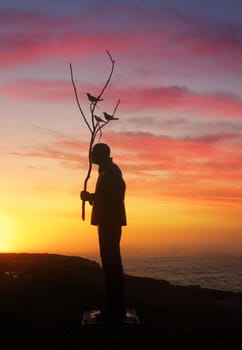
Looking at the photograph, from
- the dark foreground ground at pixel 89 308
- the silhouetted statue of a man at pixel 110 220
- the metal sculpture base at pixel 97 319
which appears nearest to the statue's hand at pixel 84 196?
the silhouetted statue of a man at pixel 110 220

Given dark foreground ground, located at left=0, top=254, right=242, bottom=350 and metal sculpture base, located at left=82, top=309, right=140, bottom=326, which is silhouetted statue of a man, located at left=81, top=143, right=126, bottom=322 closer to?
metal sculpture base, located at left=82, top=309, right=140, bottom=326

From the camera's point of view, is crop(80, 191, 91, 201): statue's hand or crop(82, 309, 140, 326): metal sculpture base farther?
crop(80, 191, 91, 201): statue's hand

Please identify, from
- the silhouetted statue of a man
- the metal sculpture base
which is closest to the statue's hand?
the silhouetted statue of a man

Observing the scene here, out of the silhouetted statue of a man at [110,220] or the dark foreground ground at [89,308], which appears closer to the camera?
the dark foreground ground at [89,308]

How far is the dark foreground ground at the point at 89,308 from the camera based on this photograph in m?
10.7

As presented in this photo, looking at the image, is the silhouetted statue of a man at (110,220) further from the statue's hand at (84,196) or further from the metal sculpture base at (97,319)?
the metal sculpture base at (97,319)

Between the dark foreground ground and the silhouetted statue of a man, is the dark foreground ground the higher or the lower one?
the lower one

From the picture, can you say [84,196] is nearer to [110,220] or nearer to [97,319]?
[110,220]

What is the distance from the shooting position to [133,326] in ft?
37.2

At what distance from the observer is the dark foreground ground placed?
35.0 feet

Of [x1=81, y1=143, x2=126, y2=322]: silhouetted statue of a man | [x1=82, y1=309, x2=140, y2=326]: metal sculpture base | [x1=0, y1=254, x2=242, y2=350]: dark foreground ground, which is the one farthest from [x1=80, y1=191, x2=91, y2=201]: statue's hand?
[x1=0, y1=254, x2=242, y2=350]: dark foreground ground

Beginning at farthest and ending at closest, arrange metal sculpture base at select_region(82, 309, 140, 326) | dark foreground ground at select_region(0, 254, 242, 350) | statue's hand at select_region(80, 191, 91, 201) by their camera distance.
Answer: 1. statue's hand at select_region(80, 191, 91, 201)
2. metal sculpture base at select_region(82, 309, 140, 326)
3. dark foreground ground at select_region(0, 254, 242, 350)

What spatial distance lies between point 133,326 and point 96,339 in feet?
3.25

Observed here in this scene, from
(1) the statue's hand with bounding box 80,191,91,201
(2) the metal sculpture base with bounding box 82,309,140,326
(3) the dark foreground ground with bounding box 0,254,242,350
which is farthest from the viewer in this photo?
(1) the statue's hand with bounding box 80,191,91,201
